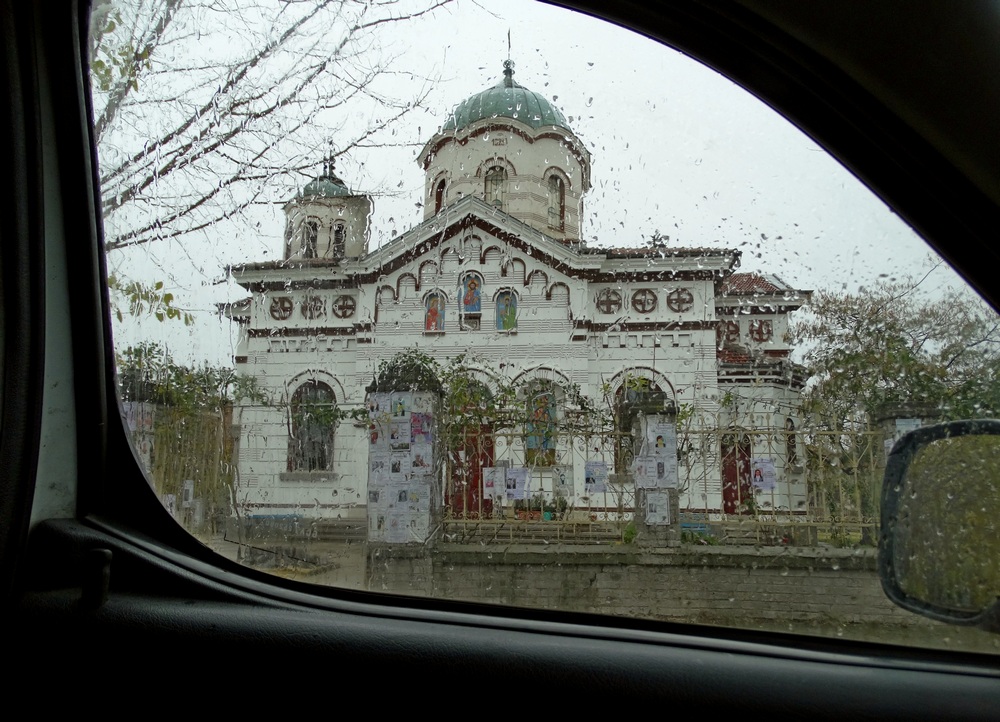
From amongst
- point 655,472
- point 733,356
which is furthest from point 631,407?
point 733,356

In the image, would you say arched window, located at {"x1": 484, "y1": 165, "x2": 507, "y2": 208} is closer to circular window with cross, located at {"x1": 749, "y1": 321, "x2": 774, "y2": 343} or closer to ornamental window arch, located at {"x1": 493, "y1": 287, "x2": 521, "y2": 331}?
ornamental window arch, located at {"x1": 493, "y1": 287, "x2": 521, "y2": 331}

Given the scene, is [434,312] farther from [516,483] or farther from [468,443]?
[516,483]

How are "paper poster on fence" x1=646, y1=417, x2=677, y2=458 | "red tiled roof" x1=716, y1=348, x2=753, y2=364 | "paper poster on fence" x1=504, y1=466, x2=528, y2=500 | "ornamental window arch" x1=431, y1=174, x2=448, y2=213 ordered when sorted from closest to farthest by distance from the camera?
"red tiled roof" x1=716, y1=348, x2=753, y2=364, "ornamental window arch" x1=431, y1=174, x2=448, y2=213, "paper poster on fence" x1=646, y1=417, x2=677, y2=458, "paper poster on fence" x1=504, y1=466, x2=528, y2=500

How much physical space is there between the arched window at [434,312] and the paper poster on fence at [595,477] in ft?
1.87

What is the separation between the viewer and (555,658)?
1.39 metres

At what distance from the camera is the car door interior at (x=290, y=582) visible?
1.20 metres

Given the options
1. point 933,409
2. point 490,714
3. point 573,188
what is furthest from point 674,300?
point 490,714

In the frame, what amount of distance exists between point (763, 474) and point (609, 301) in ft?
2.07

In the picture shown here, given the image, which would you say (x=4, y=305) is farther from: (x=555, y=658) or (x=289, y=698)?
(x=555, y=658)

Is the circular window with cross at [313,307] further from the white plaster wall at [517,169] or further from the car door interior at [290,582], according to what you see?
the car door interior at [290,582]

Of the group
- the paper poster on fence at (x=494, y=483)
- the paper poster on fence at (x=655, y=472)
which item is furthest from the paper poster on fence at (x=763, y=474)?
the paper poster on fence at (x=494, y=483)

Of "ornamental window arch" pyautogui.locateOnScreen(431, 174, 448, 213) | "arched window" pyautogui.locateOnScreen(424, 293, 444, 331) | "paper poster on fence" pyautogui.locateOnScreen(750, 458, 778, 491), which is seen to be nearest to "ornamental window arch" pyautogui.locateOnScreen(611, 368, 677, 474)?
"paper poster on fence" pyautogui.locateOnScreen(750, 458, 778, 491)

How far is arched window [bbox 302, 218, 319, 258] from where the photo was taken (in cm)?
196

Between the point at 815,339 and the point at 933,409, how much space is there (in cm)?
28
